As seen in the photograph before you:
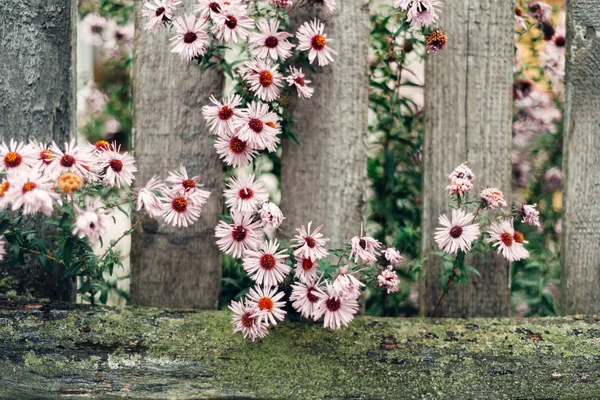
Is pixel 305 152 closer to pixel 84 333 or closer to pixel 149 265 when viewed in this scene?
pixel 149 265

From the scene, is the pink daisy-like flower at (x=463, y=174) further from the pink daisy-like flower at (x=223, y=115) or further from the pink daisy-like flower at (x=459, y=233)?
the pink daisy-like flower at (x=223, y=115)

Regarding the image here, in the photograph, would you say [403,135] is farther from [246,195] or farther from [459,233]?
[246,195]

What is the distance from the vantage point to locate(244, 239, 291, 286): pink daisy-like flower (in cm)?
150

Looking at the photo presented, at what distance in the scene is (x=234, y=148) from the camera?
5.08ft

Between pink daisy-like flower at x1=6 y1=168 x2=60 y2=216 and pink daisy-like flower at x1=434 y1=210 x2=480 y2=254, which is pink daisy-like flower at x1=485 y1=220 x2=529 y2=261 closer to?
pink daisy-like flower at x1=434 y1=210 x2=480 y2=254

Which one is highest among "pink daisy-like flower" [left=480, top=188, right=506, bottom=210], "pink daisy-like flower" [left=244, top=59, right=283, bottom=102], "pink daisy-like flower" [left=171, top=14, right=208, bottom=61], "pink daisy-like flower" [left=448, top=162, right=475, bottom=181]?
"pink daisy-like flower" [left=171, top=14, right=208, bottom=61]

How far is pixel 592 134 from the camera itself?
1.71 m

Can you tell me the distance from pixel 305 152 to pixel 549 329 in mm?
802

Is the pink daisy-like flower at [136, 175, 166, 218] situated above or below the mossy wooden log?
above

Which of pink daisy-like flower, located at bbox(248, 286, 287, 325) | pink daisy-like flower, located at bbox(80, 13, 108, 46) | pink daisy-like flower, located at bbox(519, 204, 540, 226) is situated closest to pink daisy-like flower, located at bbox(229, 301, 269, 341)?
pink daisy-like flower, located at bbox(248, 286, 287, 325)

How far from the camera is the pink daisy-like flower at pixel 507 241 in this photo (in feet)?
5.08

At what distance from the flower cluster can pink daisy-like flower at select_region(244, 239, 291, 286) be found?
0.18 metres

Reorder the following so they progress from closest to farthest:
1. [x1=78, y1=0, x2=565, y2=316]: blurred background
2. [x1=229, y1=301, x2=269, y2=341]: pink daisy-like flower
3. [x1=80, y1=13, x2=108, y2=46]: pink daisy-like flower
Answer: [x1=229, y1=301, x2=269, y2=341]: pink daisy-like flower, [x1=78, y1=0, x2=565, y2=316]: blurred background, [x1=80, y1=13, x2=108, y2=46]: pink daisy-like flower

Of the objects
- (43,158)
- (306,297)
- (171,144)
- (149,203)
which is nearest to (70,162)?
(43,158)
